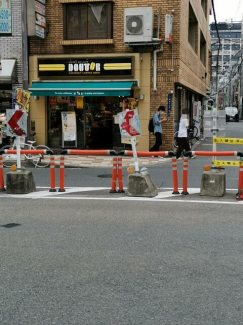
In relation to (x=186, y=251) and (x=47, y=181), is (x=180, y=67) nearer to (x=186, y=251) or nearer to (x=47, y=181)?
(x=47, y=181)

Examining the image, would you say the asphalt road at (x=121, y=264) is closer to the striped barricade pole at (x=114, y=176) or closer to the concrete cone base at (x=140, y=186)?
the concrete cone base at (x=140, y=186)

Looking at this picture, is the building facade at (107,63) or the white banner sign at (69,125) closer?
the building facade at (107,63)

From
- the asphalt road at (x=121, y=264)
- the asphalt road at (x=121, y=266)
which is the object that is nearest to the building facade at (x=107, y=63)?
the asphalt road at (x=121, y=264)

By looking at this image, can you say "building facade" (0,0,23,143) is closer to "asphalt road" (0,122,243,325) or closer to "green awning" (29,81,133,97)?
"green awning" (29,81,133,97)

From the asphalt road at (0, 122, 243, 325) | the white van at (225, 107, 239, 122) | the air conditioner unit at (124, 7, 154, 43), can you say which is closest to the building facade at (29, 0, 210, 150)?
the air conditioner unit at (124, 7, 154, 43)

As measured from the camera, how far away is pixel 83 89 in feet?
57.9

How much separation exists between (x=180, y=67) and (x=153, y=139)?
3181 millimetres

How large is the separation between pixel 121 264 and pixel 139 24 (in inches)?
530

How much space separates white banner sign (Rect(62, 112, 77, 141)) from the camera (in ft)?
61.3

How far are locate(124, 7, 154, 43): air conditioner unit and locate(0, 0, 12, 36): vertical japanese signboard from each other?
4875 millimetres

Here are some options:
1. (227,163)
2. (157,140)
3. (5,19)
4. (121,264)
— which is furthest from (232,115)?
(121,264)

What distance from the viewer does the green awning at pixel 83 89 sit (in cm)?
1733

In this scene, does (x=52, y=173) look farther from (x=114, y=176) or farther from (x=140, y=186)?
(x=140, y=186)

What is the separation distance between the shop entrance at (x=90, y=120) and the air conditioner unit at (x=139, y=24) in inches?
106
